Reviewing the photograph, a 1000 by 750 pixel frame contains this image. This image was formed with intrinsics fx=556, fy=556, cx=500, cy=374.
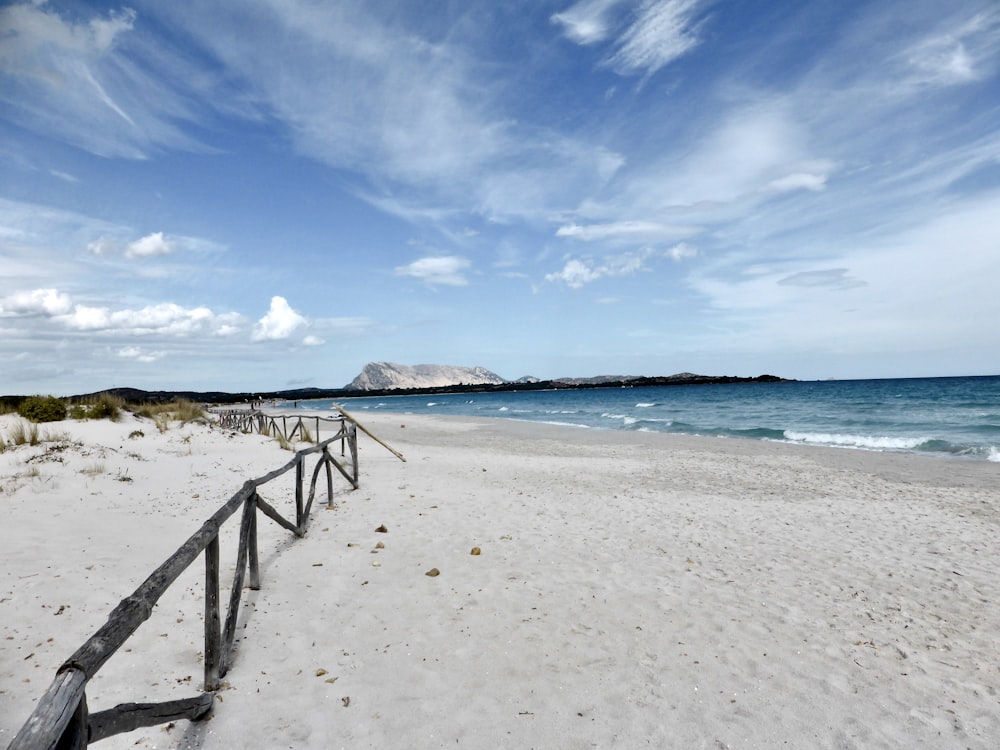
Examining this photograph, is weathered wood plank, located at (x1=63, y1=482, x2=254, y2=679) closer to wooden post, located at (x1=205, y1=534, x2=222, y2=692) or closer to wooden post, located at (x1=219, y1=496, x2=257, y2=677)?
wooden post, located at (x1=205, y1=534, x2=222, y2=692)

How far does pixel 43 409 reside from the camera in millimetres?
19094

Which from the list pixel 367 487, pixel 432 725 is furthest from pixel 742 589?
pixel 367 487

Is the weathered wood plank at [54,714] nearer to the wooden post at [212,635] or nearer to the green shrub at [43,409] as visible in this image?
the wooden post at [212,635]

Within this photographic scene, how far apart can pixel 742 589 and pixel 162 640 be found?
587 cm

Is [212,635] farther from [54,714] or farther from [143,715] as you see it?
[54,714]

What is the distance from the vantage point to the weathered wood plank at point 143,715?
270 centimetres

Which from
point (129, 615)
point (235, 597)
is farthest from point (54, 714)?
point (235, 597)

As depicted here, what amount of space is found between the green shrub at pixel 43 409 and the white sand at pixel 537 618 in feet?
31.3

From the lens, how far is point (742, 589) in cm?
636

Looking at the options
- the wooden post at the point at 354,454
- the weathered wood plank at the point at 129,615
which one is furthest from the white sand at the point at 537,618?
Result: the wooden post at the point at 354,454

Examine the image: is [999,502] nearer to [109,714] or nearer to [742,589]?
[742,589]

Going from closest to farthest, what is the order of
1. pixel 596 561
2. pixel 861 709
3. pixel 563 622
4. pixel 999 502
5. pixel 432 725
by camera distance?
pixel 432 725 → pixel 861 709 → pixel 563 622 → pixel 596 561 → pixel 999 502

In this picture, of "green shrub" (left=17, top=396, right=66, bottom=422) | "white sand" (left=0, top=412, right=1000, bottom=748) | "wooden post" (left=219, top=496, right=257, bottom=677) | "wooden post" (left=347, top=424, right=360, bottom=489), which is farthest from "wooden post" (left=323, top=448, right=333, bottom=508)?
"green shrub" (left=17, top=396, right=66, bottom=422)

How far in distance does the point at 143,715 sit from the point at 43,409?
69.0 feet
